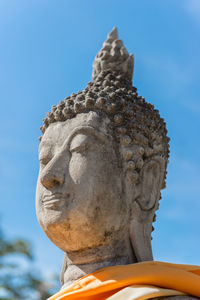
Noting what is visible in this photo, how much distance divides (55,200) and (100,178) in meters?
0.49

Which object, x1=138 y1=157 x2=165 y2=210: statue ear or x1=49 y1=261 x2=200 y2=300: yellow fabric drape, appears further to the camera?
x1=138 y1=157 x2=165 y2=210: statue ear

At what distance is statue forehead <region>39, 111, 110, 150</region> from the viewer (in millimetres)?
4516

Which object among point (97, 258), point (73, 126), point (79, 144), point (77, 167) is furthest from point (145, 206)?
point (73, 126)

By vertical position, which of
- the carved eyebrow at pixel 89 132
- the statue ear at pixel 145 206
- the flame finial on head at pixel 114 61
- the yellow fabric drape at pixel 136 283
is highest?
the flame finial on head at pixel 114 61

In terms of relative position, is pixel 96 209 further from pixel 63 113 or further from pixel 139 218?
pixel 63 113

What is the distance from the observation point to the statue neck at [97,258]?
166 inches

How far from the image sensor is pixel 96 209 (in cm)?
413

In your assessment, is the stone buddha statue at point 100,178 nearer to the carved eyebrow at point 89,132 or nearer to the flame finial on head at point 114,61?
the carved eyebrow at point 89,132

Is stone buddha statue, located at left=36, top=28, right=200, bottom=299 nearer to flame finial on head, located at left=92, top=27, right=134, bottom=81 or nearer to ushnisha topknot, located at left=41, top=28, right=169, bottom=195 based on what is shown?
ushnisha topknot, located at left=41, top=28, right=169, bottom=195

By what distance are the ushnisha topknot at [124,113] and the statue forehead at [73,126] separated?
9cm

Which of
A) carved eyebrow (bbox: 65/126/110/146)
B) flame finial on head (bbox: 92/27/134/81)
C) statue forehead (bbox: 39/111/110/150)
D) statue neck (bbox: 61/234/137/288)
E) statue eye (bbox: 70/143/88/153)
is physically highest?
flame finial on head (bbox: 92/27/134/81)

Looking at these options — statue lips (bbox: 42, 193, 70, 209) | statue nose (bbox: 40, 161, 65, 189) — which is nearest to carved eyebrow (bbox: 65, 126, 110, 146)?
statue nose (bbox: 40, 161, 65, 189)

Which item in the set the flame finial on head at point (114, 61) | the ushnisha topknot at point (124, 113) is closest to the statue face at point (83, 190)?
the ushnisha topknot at point (124, 113)

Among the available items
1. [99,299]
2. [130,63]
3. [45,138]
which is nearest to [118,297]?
[99,299]
